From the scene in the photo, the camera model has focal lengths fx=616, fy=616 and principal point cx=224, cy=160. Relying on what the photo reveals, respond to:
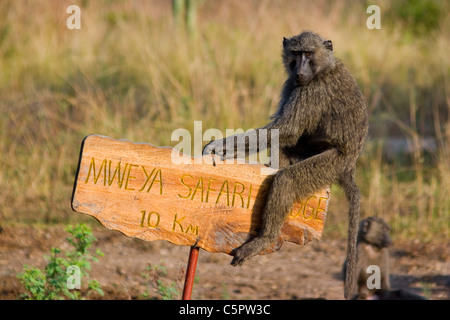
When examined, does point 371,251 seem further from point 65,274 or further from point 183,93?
point 183,93

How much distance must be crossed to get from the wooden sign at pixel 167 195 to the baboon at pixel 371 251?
1.71 meters

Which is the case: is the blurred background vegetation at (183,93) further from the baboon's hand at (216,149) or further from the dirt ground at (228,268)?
the baboon's hand at (216,149)

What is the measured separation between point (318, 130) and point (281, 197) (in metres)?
0.58

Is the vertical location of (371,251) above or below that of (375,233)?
below

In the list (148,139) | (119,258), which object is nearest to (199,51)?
(148,139)

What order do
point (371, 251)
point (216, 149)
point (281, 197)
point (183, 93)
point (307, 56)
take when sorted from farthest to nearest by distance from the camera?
point (183, 93) < point (371, 251) < point (307, 56) < point (216, 149) < point (281, 197)

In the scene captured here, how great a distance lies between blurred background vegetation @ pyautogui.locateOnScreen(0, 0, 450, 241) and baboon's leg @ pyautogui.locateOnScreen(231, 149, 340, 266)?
2.64 metres

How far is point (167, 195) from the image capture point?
2.80 metres

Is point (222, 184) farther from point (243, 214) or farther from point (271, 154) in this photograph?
point (271, 154)

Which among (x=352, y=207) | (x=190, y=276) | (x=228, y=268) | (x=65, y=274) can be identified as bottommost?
(x=228, y=268)

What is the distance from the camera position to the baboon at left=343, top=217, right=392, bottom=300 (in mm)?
4453

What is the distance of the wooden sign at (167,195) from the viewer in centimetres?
272

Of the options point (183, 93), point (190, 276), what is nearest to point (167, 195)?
point (190, 276)

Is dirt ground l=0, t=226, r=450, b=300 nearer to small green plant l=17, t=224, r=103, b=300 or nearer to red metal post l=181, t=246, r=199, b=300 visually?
small green plant l=17, t=224, r=103, b=300
